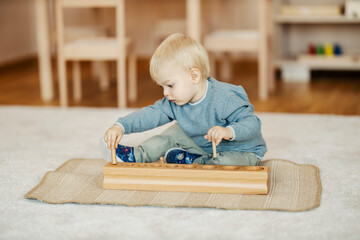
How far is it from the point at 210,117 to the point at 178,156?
0.17m

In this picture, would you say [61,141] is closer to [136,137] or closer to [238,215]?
[136,137]

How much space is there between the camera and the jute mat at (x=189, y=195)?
1260mm

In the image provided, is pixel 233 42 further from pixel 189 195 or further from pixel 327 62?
pixel 189 195

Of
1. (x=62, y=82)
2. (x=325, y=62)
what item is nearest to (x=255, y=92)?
(x=325, y=62)

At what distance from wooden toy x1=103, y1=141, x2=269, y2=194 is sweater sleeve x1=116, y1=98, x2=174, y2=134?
0.12 m

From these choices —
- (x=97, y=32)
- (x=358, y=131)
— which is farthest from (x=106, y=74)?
(x=358, y=131)

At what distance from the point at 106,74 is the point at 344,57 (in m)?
1.46

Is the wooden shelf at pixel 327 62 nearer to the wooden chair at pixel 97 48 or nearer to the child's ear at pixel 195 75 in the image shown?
the wooden chair at pixel 97 48

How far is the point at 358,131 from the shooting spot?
6.52 ft

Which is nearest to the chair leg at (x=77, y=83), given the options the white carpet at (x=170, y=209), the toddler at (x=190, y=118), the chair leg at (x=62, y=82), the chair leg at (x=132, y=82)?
the chair leg at (x=62, y=82)

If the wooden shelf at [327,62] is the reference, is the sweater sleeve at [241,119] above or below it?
above

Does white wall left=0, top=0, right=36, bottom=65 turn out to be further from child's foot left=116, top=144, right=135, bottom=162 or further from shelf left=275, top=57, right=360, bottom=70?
child's foot left=116, top=144, right=135, bottom=162

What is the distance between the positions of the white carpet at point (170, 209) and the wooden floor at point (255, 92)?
404 millimetres

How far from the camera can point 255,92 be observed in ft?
9.62
